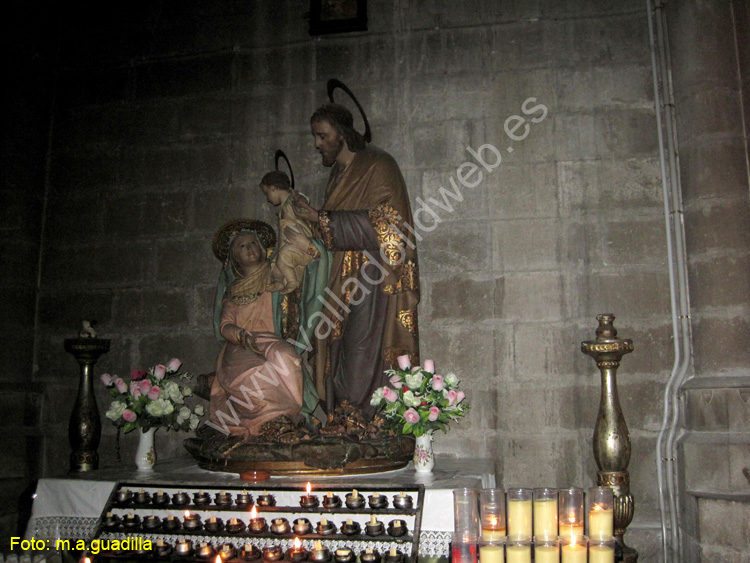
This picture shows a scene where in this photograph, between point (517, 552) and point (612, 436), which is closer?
point (517, 552)

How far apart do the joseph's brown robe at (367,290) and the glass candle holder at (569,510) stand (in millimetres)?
1915

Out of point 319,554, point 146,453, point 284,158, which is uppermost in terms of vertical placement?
point 284,158

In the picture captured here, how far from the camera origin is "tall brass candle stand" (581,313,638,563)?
158 inches

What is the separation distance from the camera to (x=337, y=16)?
5520 millimetres

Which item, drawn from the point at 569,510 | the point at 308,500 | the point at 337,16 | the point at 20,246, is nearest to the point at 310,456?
the point at 308,500

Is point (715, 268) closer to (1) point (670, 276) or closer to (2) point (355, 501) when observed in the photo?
(1) point (670, 276)

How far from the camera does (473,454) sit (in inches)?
191

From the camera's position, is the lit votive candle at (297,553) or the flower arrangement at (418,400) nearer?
the lit votive candle at (297,553)

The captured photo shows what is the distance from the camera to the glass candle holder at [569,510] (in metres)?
2.74

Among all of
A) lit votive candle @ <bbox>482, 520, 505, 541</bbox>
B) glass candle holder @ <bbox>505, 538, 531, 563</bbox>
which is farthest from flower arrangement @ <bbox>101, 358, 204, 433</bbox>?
glass candle holder @ <bbox>505, 538, 531, 563</bbox>

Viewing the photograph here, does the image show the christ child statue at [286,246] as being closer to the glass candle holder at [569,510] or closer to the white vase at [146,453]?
the white vase at [146,453]

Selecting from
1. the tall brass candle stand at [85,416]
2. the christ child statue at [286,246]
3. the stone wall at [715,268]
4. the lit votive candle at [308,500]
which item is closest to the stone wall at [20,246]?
the tall brass candle stand at [85,416]

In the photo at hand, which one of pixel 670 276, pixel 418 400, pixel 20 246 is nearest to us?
pixel 418 400

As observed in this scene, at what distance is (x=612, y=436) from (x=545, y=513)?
58.5 inches
